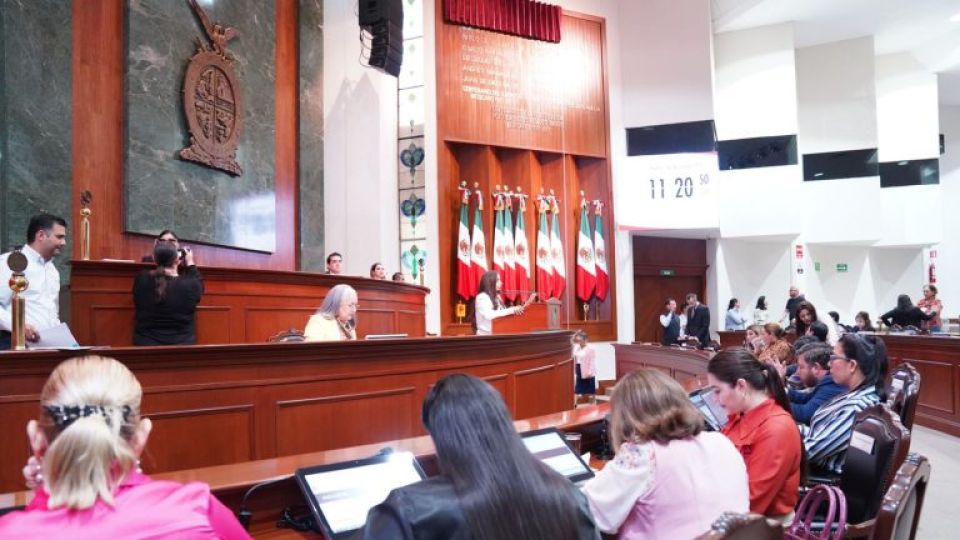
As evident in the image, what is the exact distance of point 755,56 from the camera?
12.5m

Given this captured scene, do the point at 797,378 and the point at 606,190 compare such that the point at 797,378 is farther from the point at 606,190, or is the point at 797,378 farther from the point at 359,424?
the point at 606,190

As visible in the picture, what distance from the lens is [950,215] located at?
16062mm

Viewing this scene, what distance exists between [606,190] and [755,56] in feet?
13.4

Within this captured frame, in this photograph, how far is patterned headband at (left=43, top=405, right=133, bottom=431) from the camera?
3.96ft

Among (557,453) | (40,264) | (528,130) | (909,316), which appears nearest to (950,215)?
(909,316)

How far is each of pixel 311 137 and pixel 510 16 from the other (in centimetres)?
377

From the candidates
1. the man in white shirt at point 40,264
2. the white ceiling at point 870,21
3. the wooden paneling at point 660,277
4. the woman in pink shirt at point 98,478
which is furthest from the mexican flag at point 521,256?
the woman in pink shirt at point 98,478

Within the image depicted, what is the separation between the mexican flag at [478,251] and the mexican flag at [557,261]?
1259 millimetres

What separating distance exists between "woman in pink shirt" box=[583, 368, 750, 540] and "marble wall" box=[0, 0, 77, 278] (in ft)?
15.3

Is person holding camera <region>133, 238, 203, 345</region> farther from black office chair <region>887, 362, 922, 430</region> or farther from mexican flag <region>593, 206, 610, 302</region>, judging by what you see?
mexican flag <region>593, 206, 610, 302</region>

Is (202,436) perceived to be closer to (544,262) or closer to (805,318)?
(805,318)

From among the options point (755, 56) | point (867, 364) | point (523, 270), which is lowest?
point (867, 364)

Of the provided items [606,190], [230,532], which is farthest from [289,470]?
[606,190]

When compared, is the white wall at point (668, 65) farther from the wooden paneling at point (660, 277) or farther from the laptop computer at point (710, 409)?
the laptop computer at point (710, 409)
